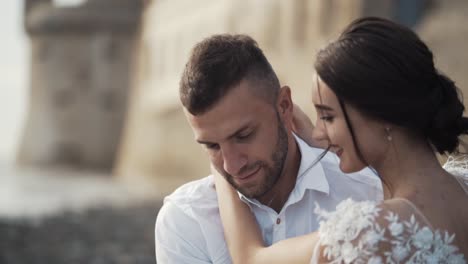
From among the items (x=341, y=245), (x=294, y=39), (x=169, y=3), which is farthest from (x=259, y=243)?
(x=169, y=3)

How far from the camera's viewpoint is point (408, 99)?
2.17 meters

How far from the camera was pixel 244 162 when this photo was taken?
8.18 ft

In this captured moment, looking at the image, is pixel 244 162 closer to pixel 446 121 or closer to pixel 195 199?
pixel 195 199

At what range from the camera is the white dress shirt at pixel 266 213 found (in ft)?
8.30

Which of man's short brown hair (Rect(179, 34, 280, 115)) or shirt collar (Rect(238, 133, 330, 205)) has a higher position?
man's short brown hair (Rect(179, 34, 280, 115))

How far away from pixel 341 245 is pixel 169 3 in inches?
690

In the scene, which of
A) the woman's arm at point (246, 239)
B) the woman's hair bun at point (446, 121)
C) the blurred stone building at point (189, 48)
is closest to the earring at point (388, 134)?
Answer: the woman's hair bun at point (446, 121)

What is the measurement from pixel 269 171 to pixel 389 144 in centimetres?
47

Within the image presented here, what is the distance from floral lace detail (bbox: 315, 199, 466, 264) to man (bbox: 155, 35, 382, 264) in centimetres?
45

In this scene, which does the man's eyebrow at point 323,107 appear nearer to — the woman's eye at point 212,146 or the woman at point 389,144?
the woman at point 389,144

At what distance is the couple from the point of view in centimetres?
208

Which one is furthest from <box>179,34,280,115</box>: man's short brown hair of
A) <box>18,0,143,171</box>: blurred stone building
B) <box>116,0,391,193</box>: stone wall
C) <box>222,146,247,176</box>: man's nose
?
<box>18,0,143,171</box>: blurred stone building

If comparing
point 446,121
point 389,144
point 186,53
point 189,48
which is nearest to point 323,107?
point 389,144

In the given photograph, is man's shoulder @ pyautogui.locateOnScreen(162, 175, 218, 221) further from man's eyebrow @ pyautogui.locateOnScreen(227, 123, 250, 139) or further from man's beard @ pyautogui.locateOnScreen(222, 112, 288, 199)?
man's eyebrow @ pyautogui.locateOnScreen(227, 123, 250, 139)
